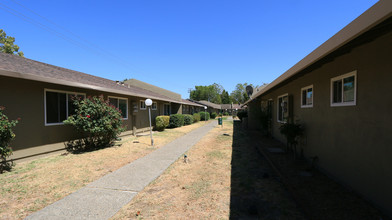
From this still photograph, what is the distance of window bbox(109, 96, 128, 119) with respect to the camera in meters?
10.7

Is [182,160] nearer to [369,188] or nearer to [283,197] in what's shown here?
[283,197]

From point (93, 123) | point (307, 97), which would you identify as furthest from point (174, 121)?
point (307, 97)

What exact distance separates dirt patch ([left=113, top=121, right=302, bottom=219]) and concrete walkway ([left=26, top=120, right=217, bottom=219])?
0.23m

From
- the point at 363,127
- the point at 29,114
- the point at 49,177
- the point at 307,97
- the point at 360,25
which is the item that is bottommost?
the point at 49,177

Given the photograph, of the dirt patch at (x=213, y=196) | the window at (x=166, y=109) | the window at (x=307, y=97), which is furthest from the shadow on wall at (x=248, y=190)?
the window at (x=166, y=109)

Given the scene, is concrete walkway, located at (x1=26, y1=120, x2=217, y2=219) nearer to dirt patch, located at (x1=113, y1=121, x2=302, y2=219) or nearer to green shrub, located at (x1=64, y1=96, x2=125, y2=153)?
dirt patch, located at (x1=113, y1=121, x2=302, y2=219)

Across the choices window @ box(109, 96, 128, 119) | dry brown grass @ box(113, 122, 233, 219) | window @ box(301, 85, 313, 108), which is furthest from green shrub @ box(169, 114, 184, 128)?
window @ box(301, 85, 313, 108)

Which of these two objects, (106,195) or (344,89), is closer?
(106,195)

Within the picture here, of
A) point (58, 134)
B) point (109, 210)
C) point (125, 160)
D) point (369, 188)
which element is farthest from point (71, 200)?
point (369, 188)

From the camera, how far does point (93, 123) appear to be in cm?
766

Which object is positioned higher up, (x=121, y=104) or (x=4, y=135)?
(x=121, y=104)

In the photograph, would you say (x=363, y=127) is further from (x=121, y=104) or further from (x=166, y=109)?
(x=166, y=109)

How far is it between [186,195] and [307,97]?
5.14 metres

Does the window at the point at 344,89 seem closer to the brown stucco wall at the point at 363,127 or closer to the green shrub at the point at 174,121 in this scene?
the brown stucco wall at the point at 363,127
